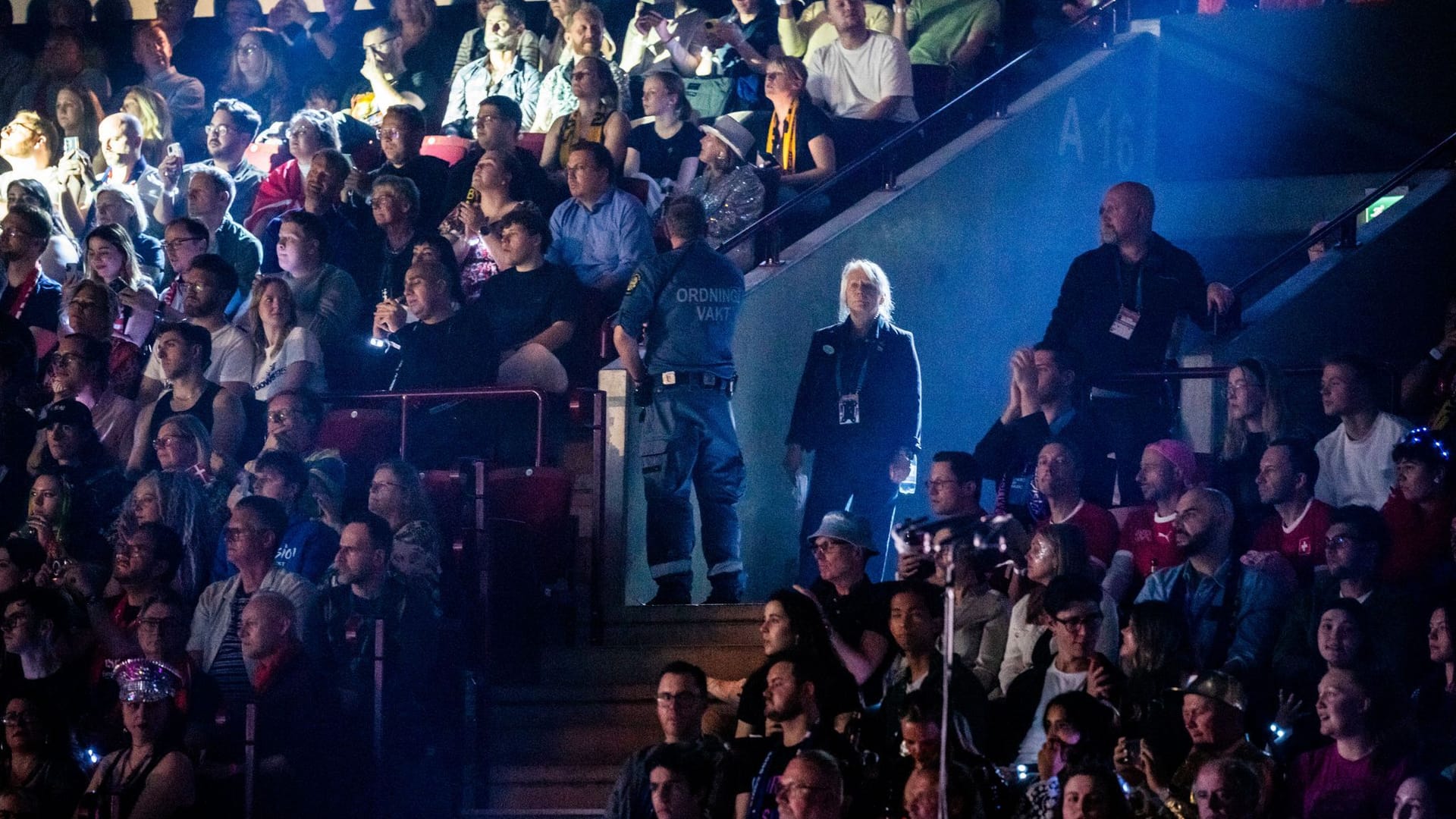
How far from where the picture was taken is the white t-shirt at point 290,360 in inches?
409

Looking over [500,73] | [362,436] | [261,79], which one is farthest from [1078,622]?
[261,79]

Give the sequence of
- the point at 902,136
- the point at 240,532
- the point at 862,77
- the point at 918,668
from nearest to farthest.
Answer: the point at 918,668
the point at 240,532
the point at 902,136
the point at 862,77

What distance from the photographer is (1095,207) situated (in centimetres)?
1305

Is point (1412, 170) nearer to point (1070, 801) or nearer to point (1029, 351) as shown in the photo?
point (1029, 351)

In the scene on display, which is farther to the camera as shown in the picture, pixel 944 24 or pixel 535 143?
pixel 944 24

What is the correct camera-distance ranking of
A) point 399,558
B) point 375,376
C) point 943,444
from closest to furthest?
point 399,558
point 375,376
point 943,444

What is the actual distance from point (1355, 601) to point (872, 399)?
9.23 ft

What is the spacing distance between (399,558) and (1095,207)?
206 inches

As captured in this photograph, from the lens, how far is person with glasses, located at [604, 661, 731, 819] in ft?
25.8

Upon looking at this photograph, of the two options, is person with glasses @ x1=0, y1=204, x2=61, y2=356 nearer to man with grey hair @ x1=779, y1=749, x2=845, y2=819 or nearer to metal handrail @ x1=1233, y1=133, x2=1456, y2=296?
metal handrail @ x1=1233, y1=133, x2=1456, y2=296

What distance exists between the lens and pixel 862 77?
12.6 meters

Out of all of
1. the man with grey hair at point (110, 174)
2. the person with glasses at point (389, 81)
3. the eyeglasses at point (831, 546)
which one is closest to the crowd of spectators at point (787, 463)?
the eyeglasses at point (831, 546)

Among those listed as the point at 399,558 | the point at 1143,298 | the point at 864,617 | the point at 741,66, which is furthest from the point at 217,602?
the point at 741,66

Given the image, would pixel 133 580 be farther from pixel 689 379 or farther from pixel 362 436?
pixel 689 379
